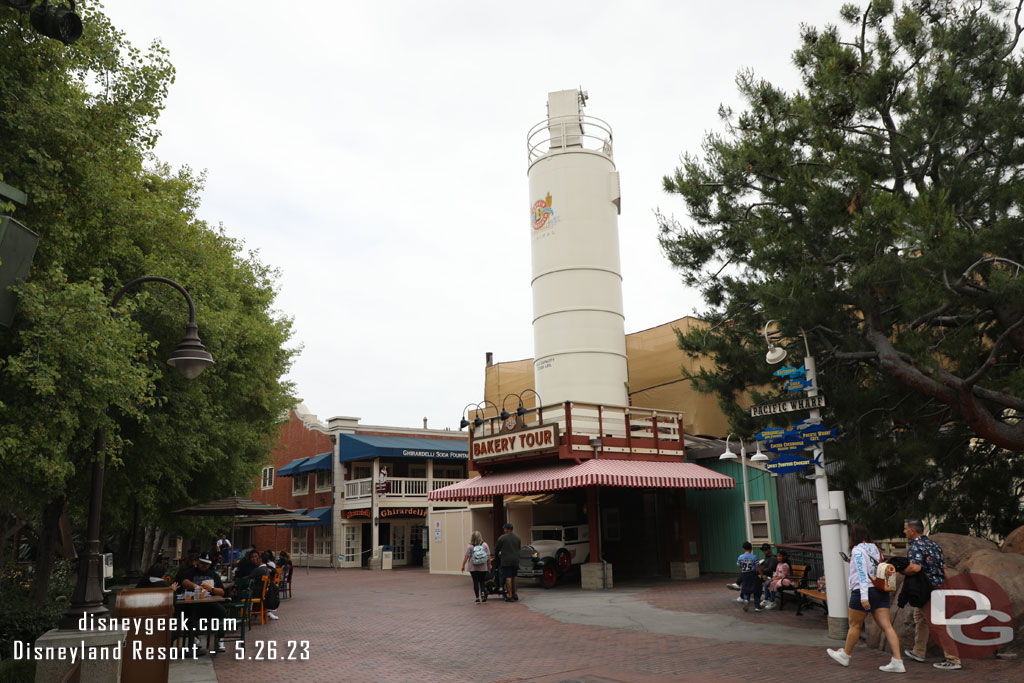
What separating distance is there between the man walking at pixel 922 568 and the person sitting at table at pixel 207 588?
950cm

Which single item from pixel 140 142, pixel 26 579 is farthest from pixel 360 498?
pixel 140 142

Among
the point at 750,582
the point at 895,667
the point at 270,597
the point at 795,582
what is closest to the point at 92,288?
the point at 270,597

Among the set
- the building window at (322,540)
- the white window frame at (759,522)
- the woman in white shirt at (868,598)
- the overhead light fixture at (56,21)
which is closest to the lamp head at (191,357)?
the overhead light fixture at (56,21)

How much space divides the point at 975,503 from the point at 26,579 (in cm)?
2767

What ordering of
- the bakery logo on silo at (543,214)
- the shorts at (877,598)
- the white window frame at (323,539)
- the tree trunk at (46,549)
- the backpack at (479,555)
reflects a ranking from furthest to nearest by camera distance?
the white window frame at (323,539) < the bakery logo on silo at (543,214) < the backpack at (479,555) < the tree trunk at (46,549) < the shorts at (877,598)

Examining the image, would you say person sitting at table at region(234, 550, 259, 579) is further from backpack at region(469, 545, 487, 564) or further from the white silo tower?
the white silo tower

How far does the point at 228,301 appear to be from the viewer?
56.4 feet

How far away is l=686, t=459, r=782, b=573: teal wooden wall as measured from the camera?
23172 mm

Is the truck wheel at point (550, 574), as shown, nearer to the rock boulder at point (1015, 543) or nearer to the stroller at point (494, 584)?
the stroller at point (494, 584)

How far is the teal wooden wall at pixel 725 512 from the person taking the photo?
2317cm

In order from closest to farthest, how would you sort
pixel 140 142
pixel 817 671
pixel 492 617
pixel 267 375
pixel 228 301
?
pixel 817 671 → pixel 140 142 → pixel 492 617 → pixel 228 301 → pixel 267 375

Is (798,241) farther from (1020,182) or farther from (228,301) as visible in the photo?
(228,301)

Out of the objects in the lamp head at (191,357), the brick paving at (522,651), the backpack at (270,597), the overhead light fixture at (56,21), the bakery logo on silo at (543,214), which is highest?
the bakery logo on silo at (543,214)

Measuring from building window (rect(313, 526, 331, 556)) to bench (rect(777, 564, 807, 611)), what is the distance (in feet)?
99.3
